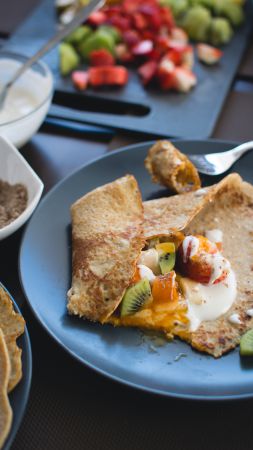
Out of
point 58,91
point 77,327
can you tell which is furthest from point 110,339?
point 58,91

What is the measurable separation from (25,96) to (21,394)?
1.63 m

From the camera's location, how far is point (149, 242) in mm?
1956

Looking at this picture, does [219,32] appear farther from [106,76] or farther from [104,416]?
[104,416]

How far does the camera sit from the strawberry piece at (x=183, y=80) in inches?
117

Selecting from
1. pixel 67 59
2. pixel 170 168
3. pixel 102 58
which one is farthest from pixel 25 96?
pixel 170 168

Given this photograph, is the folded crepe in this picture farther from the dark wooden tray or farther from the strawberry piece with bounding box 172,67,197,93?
the strawberry piece with bounding box 172,67,197,93

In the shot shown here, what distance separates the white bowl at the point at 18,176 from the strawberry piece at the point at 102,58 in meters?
1.09

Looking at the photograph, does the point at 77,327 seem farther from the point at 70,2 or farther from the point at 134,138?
the point at 70,2

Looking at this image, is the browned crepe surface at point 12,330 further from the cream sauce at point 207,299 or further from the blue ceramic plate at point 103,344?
the cream sauce at point 207,299

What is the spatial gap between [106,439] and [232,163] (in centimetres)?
116

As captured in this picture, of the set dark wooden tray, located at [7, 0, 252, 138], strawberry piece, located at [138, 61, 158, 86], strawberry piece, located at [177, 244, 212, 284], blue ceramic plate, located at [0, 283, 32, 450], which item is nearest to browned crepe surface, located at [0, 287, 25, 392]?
blue ceramic plate, located at [0, 283, 32, 450]

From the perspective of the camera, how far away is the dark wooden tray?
2.75 meters

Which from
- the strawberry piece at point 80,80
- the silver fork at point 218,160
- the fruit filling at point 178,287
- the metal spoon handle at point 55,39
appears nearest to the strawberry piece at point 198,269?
the fruit filling at point 178,287

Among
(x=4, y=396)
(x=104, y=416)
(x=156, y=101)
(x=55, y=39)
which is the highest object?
(x=55, y=39)
